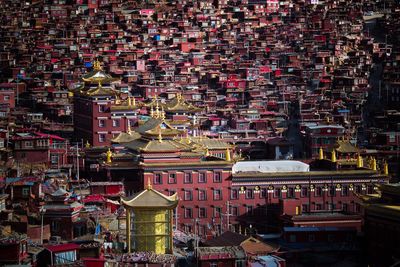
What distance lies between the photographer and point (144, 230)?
151 ft

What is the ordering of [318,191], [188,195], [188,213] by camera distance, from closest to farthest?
1. [188,213]
2. [188,195]
3. [318,191]

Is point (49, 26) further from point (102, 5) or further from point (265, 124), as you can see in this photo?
point (265, 124)

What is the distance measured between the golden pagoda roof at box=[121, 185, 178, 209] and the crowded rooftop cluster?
0.08 meters

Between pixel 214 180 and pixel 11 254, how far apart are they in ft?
64.6

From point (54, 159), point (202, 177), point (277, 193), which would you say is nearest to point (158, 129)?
point (202, 177)

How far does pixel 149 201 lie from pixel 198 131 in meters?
29.4

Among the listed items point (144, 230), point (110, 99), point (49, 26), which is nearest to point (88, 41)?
point (49, 26)

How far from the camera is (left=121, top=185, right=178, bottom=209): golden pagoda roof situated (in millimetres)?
45938

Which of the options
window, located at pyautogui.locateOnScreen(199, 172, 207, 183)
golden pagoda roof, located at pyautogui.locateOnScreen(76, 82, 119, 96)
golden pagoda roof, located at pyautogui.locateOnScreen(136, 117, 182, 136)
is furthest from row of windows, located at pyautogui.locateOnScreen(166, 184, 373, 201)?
golden pagoda roof, located at pyautogui.locateOnScreen(76, 82, 119, 96)

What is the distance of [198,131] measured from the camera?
75.5 metres

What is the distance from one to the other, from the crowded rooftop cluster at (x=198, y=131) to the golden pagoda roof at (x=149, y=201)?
0.25 ft

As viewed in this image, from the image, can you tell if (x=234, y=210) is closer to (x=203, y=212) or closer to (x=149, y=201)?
(x=203, y=212)

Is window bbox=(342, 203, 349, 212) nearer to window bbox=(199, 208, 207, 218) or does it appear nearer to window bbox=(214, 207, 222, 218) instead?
window bbox=(214, 207, 222, 218)

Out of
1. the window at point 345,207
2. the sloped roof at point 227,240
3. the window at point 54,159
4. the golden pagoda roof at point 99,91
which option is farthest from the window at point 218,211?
the golden pagoda roof at point 99,91
